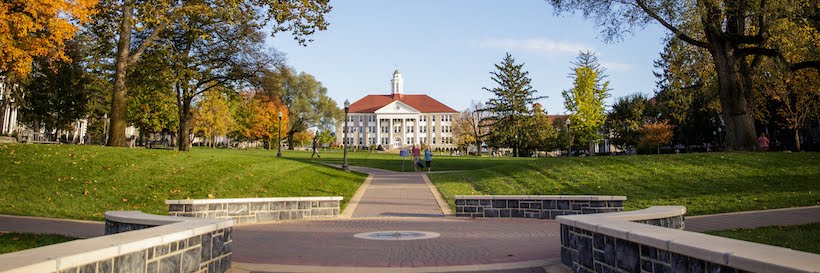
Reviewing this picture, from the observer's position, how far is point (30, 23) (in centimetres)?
1748

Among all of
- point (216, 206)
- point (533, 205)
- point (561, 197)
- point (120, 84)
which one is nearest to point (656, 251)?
point (561, 197)

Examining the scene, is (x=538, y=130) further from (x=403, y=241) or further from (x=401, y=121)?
(x=403, y=241)

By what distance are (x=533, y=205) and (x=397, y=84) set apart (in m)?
118

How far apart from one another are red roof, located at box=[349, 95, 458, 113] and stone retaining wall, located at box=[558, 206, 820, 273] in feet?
384

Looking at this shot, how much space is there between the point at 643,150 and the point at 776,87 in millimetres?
38503

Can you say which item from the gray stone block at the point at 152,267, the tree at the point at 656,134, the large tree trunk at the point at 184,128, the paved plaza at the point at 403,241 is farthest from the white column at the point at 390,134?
the gray stone block at the point at 152,267

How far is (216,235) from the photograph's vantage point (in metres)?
5.94

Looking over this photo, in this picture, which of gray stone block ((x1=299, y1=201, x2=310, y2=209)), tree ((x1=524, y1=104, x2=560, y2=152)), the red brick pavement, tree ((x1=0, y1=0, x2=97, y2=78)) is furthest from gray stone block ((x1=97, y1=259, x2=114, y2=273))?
tree ((x1=524, y1=104, x2=560, y2=152))

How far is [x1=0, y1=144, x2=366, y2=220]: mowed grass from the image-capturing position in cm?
1326

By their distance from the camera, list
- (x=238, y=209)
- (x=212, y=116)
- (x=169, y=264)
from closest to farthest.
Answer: (x=169, y=264), (x=238, y=209), (x=212, y=116)

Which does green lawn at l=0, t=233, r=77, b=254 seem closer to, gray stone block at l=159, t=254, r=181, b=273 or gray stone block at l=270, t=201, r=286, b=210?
gray stone block at l=159, t=254, r=181, b=273

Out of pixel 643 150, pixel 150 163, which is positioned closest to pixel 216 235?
pixel 150 163

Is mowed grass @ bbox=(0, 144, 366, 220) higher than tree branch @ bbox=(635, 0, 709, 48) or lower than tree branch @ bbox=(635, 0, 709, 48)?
lower

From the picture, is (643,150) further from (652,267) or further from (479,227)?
(652,267)
